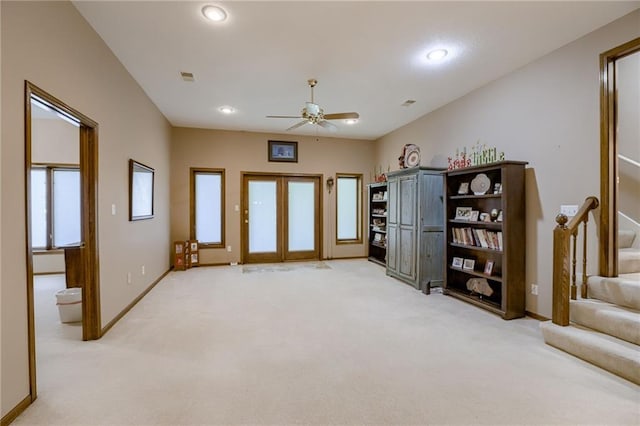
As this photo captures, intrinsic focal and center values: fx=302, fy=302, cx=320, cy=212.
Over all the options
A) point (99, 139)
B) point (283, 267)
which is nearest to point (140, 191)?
point (99, 139)

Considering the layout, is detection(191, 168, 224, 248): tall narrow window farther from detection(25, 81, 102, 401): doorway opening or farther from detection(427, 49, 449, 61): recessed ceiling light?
detection(427, 49, 449, 61): recessed ceiling light

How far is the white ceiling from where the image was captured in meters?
2.51

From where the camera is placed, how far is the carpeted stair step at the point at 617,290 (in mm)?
2547

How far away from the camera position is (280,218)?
6836 millimetres

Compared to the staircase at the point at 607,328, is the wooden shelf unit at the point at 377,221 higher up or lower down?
higher up

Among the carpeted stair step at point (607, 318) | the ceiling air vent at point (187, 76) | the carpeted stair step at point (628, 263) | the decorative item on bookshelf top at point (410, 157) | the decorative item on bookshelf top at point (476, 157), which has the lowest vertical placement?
the carpeted stair step at point (607, 318)

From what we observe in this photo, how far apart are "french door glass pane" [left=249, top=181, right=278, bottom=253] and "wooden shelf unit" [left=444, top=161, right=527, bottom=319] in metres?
3.79

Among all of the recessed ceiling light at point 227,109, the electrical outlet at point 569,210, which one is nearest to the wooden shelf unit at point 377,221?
the recessed ceiling light at point 227,109

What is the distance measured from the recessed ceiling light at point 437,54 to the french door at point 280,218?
4044mm

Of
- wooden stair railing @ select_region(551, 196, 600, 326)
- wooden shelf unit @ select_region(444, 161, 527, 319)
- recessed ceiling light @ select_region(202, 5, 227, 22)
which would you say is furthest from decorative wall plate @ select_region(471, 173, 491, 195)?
recessed ceiling light @ select_region(202, 5, 227, 22)

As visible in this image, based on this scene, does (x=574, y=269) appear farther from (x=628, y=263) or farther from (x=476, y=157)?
(x=476, y=157)

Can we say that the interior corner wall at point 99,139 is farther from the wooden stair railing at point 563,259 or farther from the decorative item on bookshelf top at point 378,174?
the decorative item on bookshelf top at point 378,174

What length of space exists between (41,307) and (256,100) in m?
3.94

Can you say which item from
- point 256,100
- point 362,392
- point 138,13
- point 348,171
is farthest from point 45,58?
point 348,171
